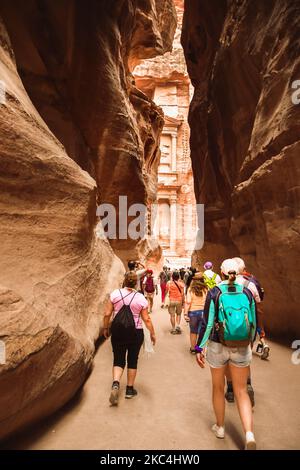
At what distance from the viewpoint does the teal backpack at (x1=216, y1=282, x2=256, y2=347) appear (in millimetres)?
2424

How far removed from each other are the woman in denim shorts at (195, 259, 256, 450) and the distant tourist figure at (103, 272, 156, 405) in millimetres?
985

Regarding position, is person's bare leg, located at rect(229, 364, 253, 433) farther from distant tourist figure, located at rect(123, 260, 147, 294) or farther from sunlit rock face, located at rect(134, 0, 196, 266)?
sunlit rock face, located at rect(134, 0, 196, 266)

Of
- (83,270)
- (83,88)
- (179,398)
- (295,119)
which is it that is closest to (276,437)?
(179,398)

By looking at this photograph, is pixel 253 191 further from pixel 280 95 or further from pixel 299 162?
pixel 280 95

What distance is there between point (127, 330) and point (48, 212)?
1.77 meters

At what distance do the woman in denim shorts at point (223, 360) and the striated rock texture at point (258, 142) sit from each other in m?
2.91

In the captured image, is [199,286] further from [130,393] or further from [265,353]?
[130,393]

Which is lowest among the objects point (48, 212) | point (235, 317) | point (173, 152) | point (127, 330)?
point (127, 330)

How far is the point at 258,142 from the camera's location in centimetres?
602

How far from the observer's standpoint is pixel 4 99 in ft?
11.7

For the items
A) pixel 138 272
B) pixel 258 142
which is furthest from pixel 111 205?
pixel 258 142

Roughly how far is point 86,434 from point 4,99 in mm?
3637

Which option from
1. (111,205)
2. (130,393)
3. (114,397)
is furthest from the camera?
(111,205)

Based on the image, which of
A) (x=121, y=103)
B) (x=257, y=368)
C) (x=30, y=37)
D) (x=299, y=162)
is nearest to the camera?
(x=257, y=368)
